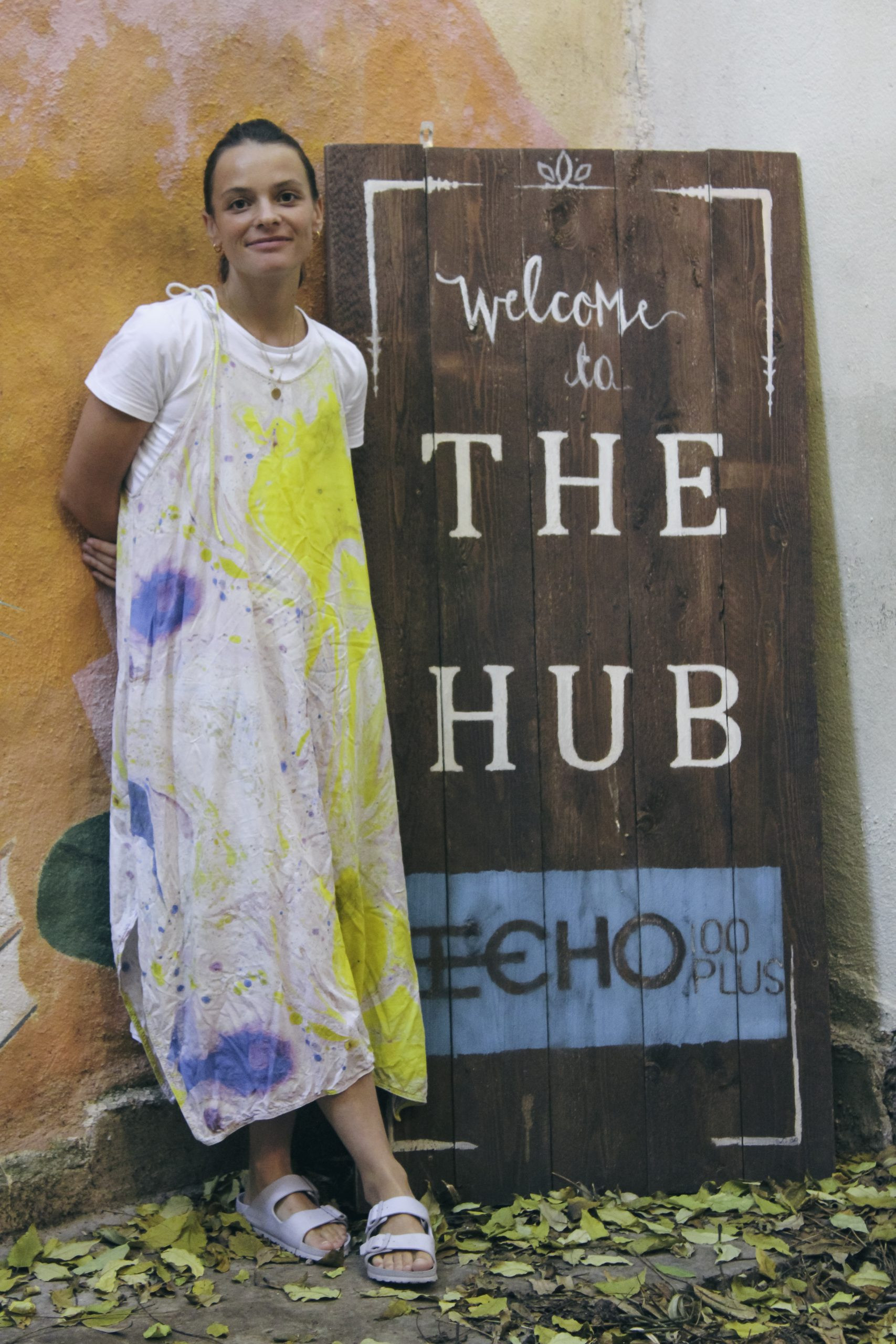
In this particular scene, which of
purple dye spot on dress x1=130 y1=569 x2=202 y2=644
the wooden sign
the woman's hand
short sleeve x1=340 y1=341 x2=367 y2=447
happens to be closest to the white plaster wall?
the wooden sign

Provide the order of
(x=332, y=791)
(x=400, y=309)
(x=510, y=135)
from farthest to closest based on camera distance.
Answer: (x=510, y=135)
(x=400, y=309)
(x=332, y=791)

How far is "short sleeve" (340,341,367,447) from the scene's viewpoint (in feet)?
8.14

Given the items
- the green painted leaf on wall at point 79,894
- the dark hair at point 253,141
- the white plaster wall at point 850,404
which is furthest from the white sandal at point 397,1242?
the dark hair at point 253,141

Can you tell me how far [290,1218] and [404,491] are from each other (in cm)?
142

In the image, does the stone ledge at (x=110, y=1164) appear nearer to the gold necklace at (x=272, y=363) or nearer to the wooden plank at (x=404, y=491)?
the wooden plank at (x=404, y=491)

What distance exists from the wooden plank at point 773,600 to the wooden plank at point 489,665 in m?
0.44

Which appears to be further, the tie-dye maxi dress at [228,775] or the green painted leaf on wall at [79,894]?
the green painted leaf on wall at [79,894]

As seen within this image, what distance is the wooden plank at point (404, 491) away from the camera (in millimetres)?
2580

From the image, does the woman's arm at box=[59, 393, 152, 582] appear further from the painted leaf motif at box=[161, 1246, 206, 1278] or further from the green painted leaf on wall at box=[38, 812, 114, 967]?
the painted leaf motif at box=[161, 1246, 206, 1278]

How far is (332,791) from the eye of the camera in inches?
94.0

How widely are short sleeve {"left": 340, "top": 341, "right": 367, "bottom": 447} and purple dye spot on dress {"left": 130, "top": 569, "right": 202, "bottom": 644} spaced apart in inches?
18.6

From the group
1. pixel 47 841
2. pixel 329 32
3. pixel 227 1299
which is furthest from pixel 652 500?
pixel 227 1299

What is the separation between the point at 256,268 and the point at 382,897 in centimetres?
120

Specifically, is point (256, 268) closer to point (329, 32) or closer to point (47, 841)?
point (329, 32)
